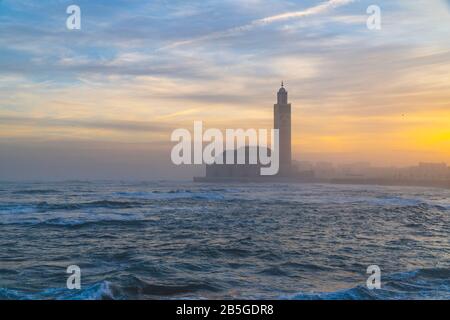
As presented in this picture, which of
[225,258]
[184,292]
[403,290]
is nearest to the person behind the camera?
[184,292]

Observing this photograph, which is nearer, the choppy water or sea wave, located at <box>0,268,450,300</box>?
sea wave, located at <box>0,268,450,300</box>

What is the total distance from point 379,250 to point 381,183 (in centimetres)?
9379

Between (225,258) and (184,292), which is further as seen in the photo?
(225,258)

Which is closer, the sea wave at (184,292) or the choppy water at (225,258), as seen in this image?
the sea wave at (184,292)

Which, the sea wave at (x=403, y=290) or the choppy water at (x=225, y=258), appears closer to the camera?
the sea wave at (x=403, y=290)

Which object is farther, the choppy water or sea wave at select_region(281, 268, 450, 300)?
the choppy water

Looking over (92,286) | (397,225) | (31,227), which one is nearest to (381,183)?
(397,225)

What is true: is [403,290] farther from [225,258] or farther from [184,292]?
[225,258]

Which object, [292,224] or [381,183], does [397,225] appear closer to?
[292,224]

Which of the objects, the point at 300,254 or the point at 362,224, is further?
the point at 362,224

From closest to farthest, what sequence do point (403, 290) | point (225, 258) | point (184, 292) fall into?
point (184, 292), point (403, 290), point (225, 258)

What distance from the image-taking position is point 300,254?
476 inches

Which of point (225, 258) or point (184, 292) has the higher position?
point (184, 292)

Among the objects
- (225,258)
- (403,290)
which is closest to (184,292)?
(225,258)
